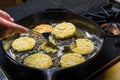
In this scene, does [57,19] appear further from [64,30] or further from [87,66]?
[87,66]

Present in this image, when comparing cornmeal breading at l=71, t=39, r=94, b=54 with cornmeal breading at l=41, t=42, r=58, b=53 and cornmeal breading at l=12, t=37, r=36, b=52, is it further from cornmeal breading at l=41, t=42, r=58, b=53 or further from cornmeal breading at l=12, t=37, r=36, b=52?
cornmeal breading at l=12, t=37, r=36, b=52

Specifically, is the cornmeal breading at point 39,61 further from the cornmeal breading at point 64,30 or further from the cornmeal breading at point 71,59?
the cornmeal breading at point 64,30

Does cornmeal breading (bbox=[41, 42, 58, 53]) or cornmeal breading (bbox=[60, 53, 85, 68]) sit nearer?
cornmeal breading (bbox=[60, 53, 85, 68])

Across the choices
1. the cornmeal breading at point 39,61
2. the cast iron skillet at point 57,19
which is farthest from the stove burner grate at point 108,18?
the cornmeal breading at point 39,61

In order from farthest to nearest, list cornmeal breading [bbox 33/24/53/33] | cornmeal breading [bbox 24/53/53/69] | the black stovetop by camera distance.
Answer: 1. cornmeal breading [bbox 33/24/53/33]
2. cornmeal breading [bbox 24/53/53/69]
3. the black stovetop

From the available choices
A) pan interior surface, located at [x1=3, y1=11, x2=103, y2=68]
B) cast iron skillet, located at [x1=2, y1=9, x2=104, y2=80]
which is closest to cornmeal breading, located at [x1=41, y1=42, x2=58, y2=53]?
pan interior surface, located at [x1=3, y1=11, x2=103, y2=68]

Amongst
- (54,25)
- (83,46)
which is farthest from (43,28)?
(83,46)

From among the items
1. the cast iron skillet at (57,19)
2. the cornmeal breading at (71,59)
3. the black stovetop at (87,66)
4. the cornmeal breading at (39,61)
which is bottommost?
the cornmeal breading at (39,61)
